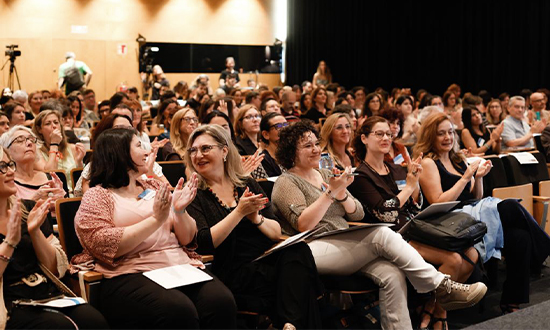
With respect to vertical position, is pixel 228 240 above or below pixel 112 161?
below

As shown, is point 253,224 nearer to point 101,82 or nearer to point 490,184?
point 490,184

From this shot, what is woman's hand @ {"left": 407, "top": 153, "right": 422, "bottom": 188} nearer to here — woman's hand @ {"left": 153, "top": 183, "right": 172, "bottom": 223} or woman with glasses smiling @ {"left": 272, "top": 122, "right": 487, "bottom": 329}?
woman with glasses smiling @ {"left": 272, "top": 122, "right": 487, "bottom": 329}

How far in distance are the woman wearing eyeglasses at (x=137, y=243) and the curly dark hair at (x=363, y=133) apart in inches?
60.4

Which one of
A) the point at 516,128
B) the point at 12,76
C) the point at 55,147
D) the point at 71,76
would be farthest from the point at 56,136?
the point at 12,76

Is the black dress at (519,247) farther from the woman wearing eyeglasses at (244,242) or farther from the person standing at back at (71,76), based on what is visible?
the person standing at back at (71,76)

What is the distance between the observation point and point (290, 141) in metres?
3.72

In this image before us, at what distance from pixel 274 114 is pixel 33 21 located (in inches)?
468

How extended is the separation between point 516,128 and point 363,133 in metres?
4.13

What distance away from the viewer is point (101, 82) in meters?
15.8

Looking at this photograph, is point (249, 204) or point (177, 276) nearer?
point (177, 276)

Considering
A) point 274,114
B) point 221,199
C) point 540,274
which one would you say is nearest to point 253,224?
point 221,199

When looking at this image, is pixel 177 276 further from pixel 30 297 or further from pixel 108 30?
pixel 108 30

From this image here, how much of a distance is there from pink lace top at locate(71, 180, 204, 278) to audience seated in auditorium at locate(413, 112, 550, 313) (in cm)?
191

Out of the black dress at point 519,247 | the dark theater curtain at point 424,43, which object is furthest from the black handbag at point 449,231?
the dark theater curtain at point 424,43
